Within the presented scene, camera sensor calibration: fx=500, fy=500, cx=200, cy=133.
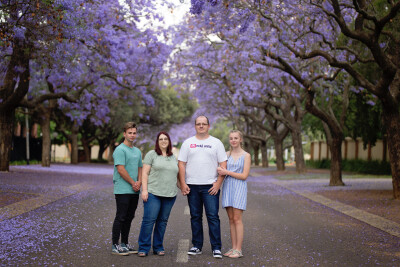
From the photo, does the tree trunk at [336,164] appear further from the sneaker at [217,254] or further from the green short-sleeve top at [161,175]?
the green short-sleeve top at [161,175]

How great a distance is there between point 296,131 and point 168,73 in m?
8.61

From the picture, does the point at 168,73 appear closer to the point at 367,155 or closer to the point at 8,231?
the point at 367,155

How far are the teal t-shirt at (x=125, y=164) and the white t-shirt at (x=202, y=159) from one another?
25.1 inches

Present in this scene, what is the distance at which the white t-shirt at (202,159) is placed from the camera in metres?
6.49

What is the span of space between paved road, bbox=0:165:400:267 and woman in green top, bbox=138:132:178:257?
9.8 inches

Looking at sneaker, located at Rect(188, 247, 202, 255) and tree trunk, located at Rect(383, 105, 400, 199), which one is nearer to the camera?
sneaker, located at Rect(188, 247, 202, 255)

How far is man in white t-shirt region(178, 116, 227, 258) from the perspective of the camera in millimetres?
6492

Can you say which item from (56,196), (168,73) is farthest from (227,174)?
(168,73)

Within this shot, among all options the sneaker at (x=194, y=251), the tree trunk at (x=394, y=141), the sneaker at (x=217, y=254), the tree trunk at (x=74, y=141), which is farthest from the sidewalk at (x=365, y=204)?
the tree trunk at (x=74, y=141)

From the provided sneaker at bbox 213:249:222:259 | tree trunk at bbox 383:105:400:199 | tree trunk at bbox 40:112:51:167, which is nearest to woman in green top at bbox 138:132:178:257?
sneaker at bbox 213:249:222:259

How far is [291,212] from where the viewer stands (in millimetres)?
11656

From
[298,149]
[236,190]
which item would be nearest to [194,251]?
[236,190]

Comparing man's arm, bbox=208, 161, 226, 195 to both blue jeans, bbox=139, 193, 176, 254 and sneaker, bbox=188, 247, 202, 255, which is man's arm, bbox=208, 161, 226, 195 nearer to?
blue jeans, bbox=139, 193, 176, 254

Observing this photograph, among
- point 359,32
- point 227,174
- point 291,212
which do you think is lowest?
point 291,212
